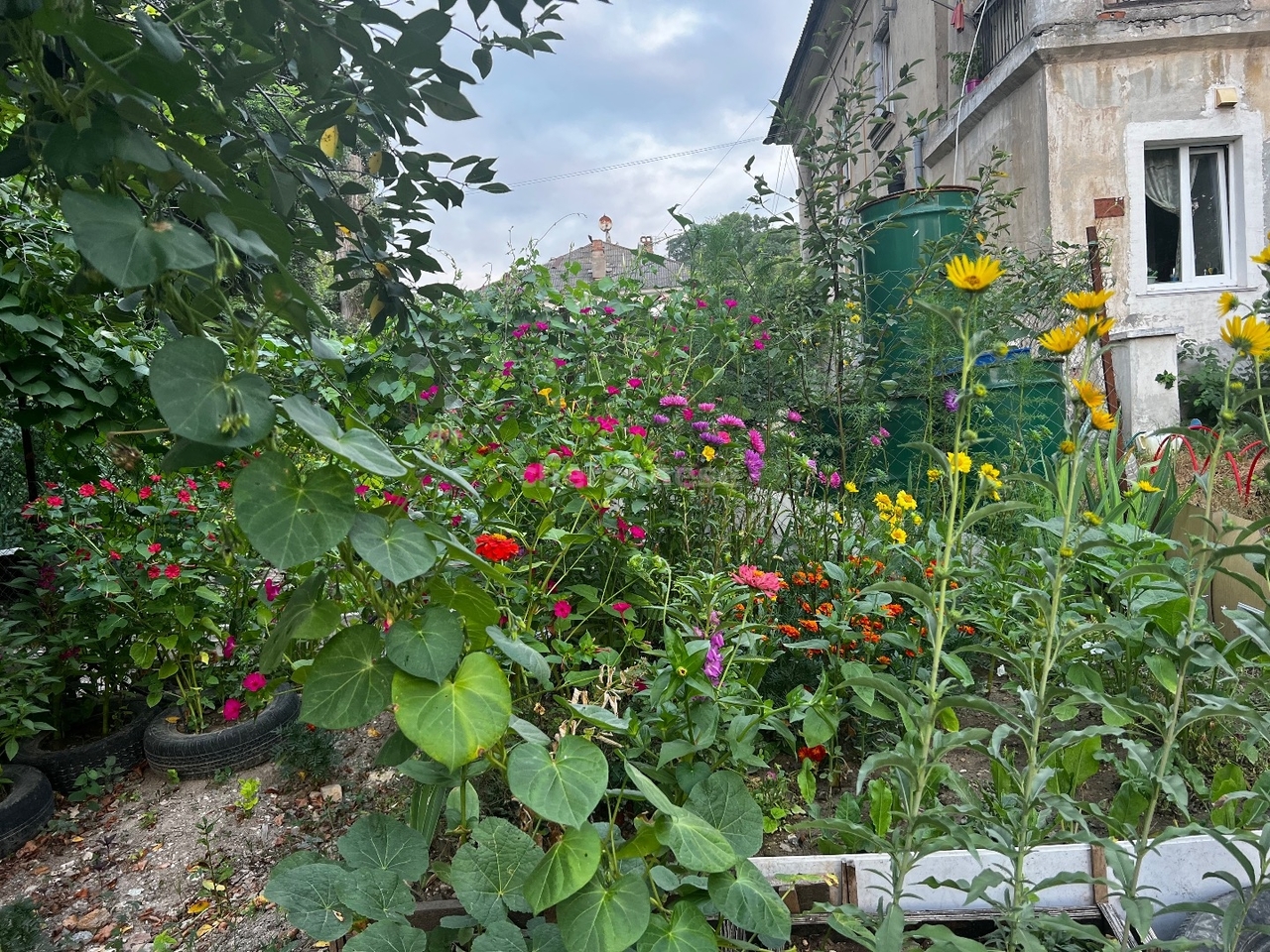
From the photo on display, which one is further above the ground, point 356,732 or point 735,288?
point 735,288

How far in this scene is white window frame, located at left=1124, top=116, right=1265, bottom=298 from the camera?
6074 millimetres

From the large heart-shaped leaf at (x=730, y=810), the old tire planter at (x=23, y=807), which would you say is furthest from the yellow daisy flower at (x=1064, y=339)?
the old tire planter at (x=23, y=807)

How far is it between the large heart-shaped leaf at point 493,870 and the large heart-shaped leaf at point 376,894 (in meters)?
0.07

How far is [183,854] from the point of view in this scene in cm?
196

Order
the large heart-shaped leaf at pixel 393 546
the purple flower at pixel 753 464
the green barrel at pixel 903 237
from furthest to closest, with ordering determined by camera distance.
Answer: the green barrel at pixel 903 237, the purple flower at pixel 753 464, the large heart-shaped leaf at pixel 393 546

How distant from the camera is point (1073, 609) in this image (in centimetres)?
181

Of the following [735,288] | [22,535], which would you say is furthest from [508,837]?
[735,288]

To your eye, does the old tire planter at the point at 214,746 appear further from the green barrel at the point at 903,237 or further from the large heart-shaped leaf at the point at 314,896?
the green barrel at the point at 903,237

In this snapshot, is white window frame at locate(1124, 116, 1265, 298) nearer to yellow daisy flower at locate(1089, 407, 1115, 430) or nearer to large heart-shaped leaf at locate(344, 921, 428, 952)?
yellow daisy flower at locate(1089, 407, 1115, 430)

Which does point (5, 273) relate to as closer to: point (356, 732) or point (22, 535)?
point (22, 535)

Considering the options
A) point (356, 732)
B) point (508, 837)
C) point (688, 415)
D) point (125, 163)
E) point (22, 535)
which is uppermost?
point (125, 163)

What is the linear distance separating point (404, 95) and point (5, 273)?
1.65 meters

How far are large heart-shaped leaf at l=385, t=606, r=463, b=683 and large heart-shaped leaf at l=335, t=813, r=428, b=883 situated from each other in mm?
356

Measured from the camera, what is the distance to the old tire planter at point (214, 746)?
7.36 feet
